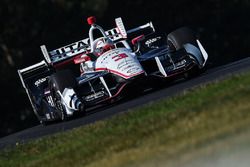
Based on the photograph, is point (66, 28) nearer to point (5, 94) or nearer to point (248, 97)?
point (5, 94)

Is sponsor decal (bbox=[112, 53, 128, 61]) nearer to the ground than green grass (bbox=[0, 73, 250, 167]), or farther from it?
farther from it

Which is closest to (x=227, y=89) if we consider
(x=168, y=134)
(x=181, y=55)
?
(x=168, y=134)

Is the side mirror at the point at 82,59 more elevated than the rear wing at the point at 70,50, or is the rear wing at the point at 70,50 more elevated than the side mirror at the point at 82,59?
the rear wing at the point at 70,50

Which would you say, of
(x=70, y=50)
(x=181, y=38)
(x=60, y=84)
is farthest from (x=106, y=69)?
(x=70, y=50)

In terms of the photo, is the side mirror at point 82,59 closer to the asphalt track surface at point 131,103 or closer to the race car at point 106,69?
the race car at point 106,69

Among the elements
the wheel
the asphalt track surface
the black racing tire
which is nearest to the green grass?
the asphalt track surface

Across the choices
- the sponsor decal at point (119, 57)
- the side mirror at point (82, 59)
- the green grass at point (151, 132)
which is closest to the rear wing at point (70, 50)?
the side mirror at point (82, 59)

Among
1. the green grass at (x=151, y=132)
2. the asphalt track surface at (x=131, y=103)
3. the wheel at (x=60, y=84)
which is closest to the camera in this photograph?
the green grass at (x=151, y=132)

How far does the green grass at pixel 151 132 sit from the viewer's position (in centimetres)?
932

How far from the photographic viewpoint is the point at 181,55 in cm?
1725

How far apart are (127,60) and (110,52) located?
77 centimetres

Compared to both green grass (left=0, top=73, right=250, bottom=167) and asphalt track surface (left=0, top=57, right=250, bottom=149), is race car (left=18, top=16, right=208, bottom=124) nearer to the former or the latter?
asphalt track surface (left=0, top=57, right=250, bottom=149)

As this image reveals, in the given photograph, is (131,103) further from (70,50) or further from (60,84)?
(70,50)

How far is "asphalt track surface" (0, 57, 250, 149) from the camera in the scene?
1561cm
